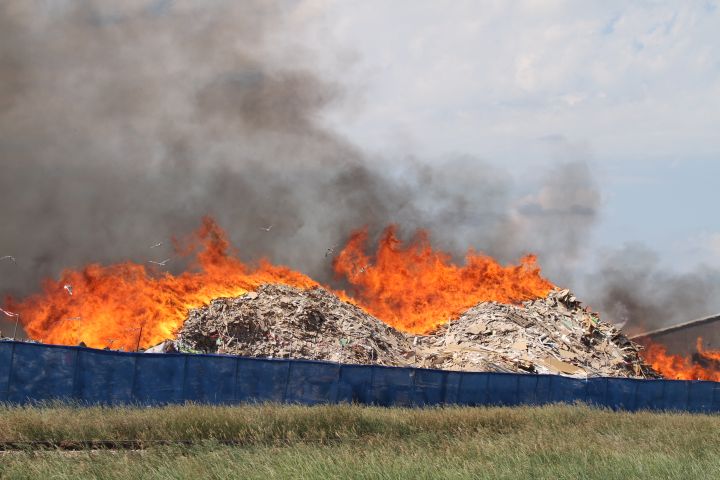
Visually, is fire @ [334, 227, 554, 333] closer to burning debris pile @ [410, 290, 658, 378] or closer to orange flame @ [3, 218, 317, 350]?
burning debris pile @ [410, 290, 658, 378]

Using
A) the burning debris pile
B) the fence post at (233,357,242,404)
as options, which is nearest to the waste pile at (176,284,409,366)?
the burning debris pile

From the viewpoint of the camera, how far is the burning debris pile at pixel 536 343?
36375 millimetres

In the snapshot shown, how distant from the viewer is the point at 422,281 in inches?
1732

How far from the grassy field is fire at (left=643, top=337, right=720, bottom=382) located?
2921 centimetres

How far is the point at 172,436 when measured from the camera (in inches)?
675

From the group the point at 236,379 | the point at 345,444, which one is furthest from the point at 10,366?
the point at 345,444

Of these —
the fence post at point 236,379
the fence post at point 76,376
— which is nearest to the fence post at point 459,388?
the fence post at point 236,379

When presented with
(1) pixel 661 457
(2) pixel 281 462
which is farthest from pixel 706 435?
(2) pixel 281 462

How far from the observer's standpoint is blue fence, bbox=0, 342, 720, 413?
2247 centimetres

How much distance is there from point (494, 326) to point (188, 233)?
53.4ft

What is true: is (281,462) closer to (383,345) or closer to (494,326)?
(383,345)

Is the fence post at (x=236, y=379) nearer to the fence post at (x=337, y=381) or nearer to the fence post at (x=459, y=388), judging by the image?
the fence post at (x=337, y=381)

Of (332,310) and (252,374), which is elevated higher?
(332,310)

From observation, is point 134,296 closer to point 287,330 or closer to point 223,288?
point 223,288
